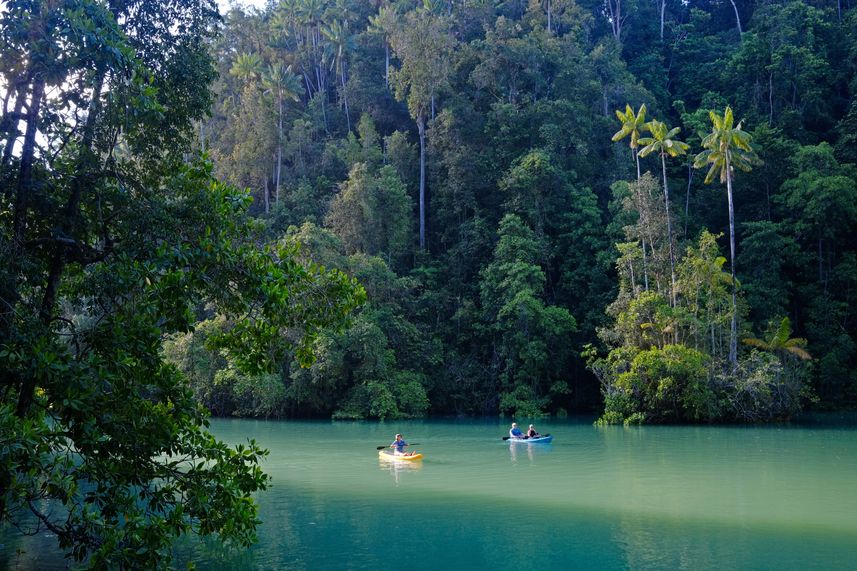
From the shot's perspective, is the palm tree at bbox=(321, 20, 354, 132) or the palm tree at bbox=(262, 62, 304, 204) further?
the palm tree at bbox=(321, 20, 354, 132)

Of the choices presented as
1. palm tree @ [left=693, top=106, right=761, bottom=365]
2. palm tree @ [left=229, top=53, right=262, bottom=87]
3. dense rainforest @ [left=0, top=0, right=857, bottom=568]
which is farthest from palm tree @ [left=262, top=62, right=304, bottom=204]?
palm tree @ [left=693, top=106, right=761, bottom=365]

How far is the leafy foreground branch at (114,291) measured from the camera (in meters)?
6.91

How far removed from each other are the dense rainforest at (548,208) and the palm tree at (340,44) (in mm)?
188

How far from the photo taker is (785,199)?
4144 cm

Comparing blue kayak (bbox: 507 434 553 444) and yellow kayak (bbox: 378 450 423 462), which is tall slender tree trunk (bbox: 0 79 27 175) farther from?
blue kayak (bbox: 507 434 553 444)

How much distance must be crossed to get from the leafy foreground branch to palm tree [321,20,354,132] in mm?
44784

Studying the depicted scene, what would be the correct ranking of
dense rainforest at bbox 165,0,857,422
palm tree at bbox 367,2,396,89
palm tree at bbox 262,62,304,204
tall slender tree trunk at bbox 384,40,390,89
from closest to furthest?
1. dense rainforest at bbox 165,0,857,422
2. palm tree at bbox 262,62,304,204
3. palm tree at bbox 367,2,396,89
4. tall slender tree trunk at bbox 384,40,390,89

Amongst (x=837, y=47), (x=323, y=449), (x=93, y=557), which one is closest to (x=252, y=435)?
(x=323, y=449)

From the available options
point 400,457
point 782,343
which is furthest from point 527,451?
point 782,343

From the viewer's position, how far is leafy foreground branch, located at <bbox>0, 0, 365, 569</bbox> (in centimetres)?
691

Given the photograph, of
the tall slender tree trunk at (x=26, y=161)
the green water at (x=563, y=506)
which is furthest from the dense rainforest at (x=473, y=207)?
the green water at (x=563, y=506)

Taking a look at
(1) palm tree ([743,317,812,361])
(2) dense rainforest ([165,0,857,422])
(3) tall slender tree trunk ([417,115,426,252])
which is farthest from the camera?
(3) tall slender tree trunk ([417,115,426,252])

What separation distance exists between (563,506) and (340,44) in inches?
1725

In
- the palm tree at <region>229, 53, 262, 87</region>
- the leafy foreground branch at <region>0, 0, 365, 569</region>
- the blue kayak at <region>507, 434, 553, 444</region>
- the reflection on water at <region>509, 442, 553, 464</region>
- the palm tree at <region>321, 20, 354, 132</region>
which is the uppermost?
the palm tree at <region>321, 20, 354, 132</region>
